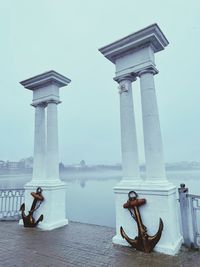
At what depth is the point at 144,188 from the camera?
3.61m

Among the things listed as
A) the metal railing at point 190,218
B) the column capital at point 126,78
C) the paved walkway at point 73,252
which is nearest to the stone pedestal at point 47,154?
the paved walkway at point 73,252

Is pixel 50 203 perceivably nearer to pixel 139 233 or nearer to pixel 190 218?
pixel 139 233

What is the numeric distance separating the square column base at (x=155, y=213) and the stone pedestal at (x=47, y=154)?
210 centimetres

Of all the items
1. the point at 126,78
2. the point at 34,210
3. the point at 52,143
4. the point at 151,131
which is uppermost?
the point at 126,78

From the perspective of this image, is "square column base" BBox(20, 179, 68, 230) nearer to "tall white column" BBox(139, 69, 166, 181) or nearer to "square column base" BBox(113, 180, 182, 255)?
"square column base" BBox(113, 180, 182, 255)

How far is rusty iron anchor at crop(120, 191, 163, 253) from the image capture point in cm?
327

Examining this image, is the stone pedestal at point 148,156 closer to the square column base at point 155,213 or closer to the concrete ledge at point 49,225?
the square column base at point 155,213

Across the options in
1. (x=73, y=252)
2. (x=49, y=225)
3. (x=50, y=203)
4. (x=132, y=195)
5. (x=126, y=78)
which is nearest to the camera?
(x=73, y=252)

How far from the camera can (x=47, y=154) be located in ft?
18.5

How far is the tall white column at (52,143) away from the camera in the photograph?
5.55 metres

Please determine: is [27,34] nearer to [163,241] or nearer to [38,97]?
[38,97]

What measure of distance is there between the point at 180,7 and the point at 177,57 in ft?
9.51

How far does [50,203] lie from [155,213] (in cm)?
291

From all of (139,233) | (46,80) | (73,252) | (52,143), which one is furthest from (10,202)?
(139,233)
